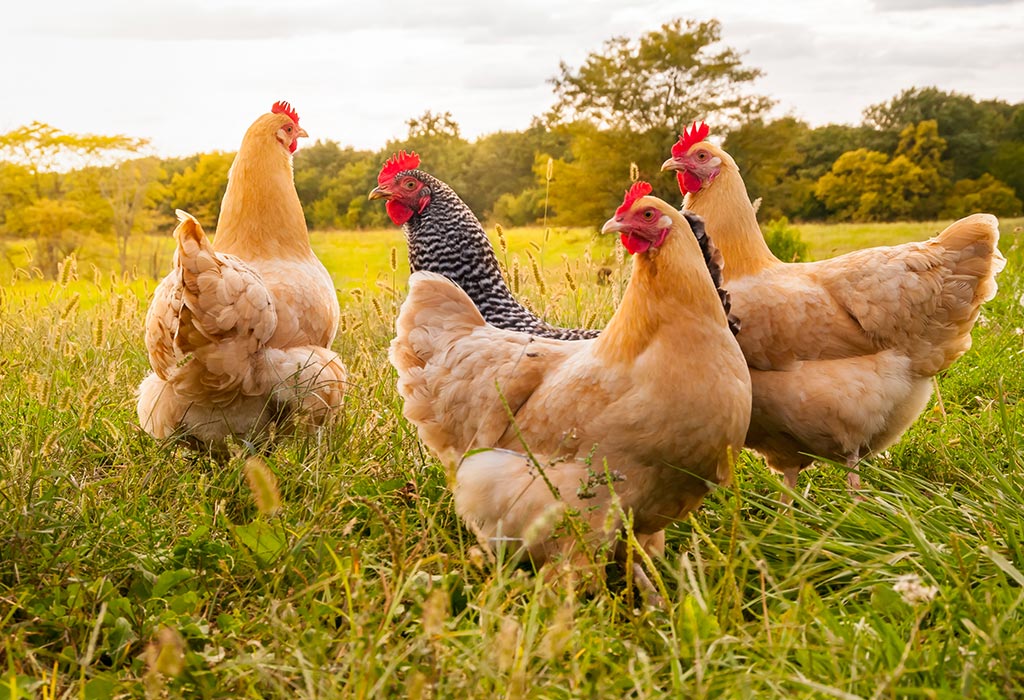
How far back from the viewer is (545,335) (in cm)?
366

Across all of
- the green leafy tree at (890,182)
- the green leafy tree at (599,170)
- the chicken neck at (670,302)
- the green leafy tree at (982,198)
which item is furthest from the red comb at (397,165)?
the green leafy tree at (890,182)

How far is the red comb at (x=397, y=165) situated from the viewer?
422 cm

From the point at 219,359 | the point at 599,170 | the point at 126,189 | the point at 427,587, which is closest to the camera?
the point at 427,587

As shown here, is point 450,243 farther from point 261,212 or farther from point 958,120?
point 958,120

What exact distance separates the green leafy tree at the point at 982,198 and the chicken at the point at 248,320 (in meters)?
25.2

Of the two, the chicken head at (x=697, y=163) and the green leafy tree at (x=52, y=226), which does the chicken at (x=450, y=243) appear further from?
the green leafy tree at (x=52, y=226)

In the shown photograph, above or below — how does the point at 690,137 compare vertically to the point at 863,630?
above

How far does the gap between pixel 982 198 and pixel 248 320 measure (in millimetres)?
27693

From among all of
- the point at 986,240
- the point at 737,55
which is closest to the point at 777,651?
the point at 986,240

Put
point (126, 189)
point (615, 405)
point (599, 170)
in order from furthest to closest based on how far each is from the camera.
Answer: point (599, 170) < point (126, 189) < point (615, 405)

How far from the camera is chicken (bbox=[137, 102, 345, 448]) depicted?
3541 millimetres

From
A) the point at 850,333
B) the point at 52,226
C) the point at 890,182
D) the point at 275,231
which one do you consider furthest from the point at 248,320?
the point at 890,182

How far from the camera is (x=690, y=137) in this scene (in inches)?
157

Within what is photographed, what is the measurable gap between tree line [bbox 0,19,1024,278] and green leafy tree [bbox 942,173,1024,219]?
52 mm
